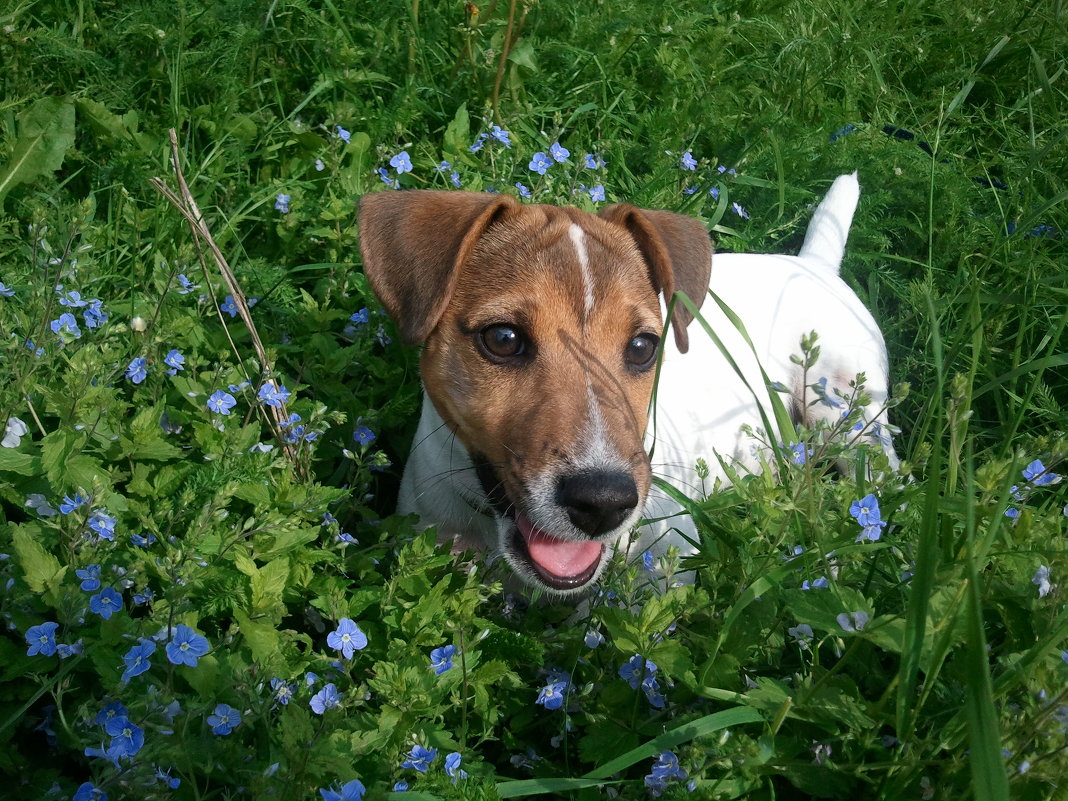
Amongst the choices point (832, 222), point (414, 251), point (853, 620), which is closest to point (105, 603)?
point (414, 251)

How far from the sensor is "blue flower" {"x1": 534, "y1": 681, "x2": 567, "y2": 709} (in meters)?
2.62

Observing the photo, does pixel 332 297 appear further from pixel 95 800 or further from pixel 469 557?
pixel 95 800

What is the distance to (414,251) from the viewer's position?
3389 mm

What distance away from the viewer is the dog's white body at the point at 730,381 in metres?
3.61

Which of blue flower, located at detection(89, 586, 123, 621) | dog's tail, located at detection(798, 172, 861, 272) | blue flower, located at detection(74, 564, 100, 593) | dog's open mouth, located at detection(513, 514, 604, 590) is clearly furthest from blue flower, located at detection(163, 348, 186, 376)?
dog's tail, located at detection(798, 172, 861, 272)

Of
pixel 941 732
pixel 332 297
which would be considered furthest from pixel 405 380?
pixel 941 732

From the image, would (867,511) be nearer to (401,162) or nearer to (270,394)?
(270,394)

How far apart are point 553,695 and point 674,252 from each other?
74.4 inches

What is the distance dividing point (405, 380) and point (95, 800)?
230 cm

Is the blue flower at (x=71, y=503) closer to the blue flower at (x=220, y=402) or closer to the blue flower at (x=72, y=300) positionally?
the blue flower at (x=220, y=402)

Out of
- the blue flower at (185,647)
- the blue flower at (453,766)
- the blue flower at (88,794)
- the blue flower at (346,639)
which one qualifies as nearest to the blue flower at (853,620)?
the blue flower at (453,766)

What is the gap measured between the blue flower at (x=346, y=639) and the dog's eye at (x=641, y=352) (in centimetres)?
156

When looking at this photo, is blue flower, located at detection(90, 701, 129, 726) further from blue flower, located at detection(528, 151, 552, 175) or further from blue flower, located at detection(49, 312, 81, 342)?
blue flower, located at detection(528, 151, 552, 175)

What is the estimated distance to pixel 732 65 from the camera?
245 inches
